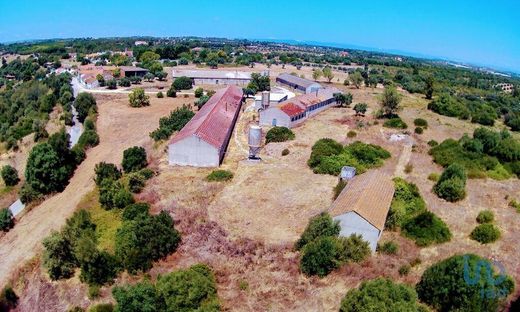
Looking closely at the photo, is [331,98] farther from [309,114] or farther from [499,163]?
[499,163]

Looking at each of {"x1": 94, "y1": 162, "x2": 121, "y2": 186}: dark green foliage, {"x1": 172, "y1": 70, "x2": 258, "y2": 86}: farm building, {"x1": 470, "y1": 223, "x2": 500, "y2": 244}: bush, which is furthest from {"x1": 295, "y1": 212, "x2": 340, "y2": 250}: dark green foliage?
{"x1": 172, "y1": 70, "x2": 258, "y2": 86}: farm building

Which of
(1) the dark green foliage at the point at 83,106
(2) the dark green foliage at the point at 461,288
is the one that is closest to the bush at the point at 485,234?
(2) the dark green foliage at the point at 461,288

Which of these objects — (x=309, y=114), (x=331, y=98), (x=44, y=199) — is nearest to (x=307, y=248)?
(x=44, y=199)

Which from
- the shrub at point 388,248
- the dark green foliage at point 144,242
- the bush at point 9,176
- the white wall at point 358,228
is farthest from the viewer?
the bush at point 9,176

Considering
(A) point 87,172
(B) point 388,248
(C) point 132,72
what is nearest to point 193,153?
(A) point 87,172

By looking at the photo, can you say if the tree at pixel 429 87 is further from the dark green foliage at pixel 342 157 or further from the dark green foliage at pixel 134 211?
the dark green foliage at pixel 134 211

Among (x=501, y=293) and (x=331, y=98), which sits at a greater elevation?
(x=331, y=98)
